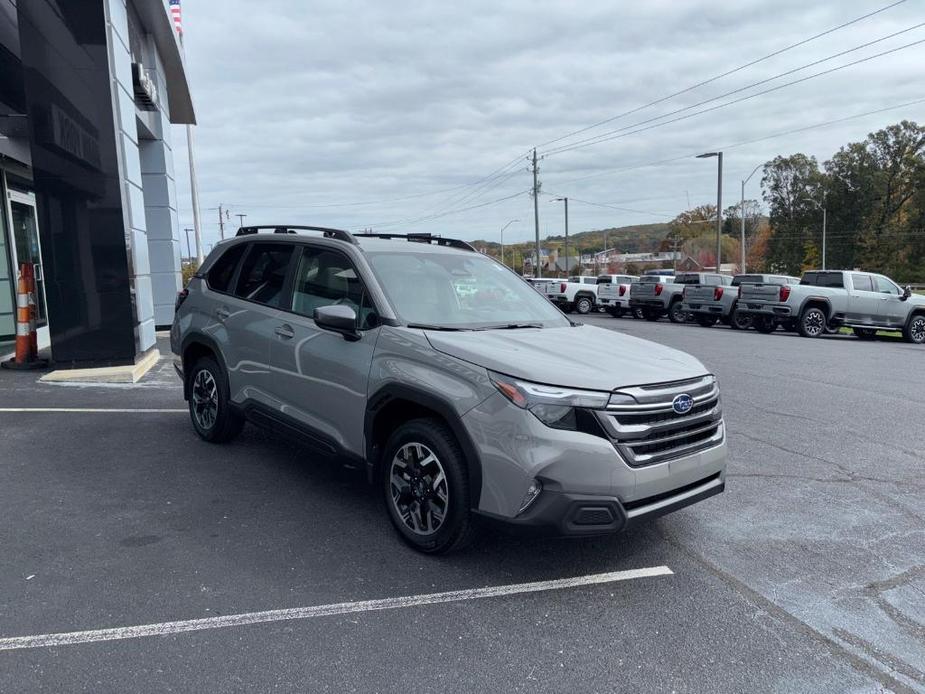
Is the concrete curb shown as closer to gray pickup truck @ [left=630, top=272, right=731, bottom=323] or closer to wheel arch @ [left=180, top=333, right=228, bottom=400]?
wheel arch @ [left=180, top=333, right=228, bottom=400]

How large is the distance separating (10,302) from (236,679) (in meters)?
12.5

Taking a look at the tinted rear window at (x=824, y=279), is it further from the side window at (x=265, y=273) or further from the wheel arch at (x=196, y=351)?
the wheel arch at (x=196, y=351)

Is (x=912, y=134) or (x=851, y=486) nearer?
(x=851, y=486)

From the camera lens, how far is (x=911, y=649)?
294 centimetres

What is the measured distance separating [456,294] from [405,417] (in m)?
1.03

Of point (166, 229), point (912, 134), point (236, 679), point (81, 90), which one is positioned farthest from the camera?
point (912, 134)

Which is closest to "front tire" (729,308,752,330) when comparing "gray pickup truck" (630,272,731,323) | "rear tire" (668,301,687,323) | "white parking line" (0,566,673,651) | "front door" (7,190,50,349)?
"gray pickup truck" (630,272,731,323)

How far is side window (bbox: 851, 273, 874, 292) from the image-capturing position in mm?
19109

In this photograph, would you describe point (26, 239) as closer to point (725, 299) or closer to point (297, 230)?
point (297, 230)

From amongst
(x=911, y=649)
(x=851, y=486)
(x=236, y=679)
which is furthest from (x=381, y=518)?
(x=851, y=486)

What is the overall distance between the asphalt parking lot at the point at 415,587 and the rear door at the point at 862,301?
15.1 m

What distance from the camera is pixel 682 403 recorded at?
11.5 ft

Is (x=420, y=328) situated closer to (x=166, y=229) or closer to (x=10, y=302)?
(x=10, y=302)

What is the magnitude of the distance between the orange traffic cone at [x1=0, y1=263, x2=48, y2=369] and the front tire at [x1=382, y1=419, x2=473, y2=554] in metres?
8.39
